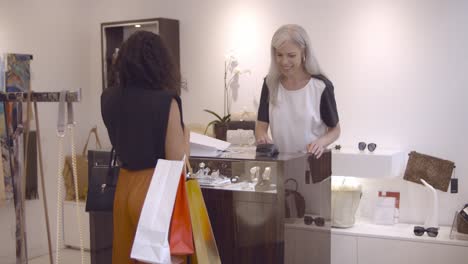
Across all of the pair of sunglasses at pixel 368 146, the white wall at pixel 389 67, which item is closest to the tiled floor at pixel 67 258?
the white wall at pixel 389 67

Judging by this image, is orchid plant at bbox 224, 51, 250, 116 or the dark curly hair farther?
orchid plant at bbox 224, 51, 250, 116

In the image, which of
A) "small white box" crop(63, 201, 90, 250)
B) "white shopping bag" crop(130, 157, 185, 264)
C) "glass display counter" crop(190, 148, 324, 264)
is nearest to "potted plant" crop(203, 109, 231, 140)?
"small white box" crop(63, 201, 90, 250)

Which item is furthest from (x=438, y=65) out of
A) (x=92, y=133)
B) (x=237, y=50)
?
(x=92, y=133)

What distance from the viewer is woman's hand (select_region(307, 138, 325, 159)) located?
2.42m

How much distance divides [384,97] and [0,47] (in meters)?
3.19

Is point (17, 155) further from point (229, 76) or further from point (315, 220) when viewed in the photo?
point (229, 76)

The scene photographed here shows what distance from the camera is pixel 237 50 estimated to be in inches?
186

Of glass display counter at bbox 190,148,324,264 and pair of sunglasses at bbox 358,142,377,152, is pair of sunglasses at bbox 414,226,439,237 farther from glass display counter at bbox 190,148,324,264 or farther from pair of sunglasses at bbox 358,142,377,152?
glass display counter at bbox 190,148,324,264

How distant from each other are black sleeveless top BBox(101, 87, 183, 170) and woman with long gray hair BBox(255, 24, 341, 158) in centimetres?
73

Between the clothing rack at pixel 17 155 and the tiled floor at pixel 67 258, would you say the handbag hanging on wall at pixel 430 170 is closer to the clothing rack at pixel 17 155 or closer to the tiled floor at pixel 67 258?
the clothing rack at pixel 17 155

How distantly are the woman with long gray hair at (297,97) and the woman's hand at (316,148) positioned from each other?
4cm

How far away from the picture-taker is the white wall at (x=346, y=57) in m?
3.85

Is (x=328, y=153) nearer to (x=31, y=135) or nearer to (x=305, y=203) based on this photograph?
(x=305, y=203)

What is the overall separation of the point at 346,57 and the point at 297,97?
1.72 meters
